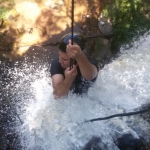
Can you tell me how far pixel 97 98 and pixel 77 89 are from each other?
73 centimetres

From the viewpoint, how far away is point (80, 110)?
12.1 feet

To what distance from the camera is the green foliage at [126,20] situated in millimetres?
4938

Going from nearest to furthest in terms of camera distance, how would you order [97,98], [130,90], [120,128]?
[120,128], [97,98], [130,90]

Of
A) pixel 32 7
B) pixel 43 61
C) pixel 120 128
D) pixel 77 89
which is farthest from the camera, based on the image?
pixel 32 7

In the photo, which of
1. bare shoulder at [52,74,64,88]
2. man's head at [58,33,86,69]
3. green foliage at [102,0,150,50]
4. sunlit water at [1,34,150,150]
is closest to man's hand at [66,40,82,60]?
man's head at [58,33,86,69]

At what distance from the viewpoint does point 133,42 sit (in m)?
5.04

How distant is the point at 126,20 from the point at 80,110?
2.60 metres

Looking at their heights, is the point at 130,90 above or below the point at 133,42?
below

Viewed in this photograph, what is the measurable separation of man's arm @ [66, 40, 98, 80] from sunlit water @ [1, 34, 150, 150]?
42.7 inches

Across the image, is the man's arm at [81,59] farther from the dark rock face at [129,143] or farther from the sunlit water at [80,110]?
the dark rock face at [129,143]

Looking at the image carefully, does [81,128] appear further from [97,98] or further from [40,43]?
[40,43]

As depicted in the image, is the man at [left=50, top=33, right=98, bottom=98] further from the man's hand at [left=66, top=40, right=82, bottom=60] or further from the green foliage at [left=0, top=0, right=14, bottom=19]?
the green foliage at [left=0, top=0, right=14, bottom=19]

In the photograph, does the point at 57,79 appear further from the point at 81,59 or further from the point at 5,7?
the point at 5,7

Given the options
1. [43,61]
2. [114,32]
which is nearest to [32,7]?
[43,61]
